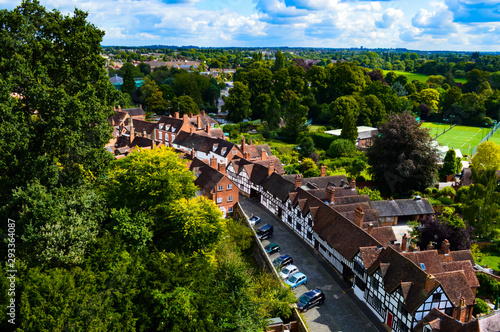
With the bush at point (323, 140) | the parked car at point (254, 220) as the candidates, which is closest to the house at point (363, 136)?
the bush at point (323, 140)

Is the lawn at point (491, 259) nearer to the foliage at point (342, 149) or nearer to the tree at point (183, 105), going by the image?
the foliage at point (342, 149)

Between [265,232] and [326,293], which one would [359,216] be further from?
[265,232]

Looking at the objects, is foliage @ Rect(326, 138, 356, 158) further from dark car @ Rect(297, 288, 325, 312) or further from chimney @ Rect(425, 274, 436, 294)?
chimney @ Rect(425, 274, 436, 294)

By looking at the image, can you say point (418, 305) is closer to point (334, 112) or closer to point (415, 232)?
point (415, 232)

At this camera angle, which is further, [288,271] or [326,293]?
[288,271]

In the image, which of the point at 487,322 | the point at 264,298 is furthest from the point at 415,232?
the point at 264,298

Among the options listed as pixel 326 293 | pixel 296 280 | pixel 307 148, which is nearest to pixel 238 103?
pixel 307 148
